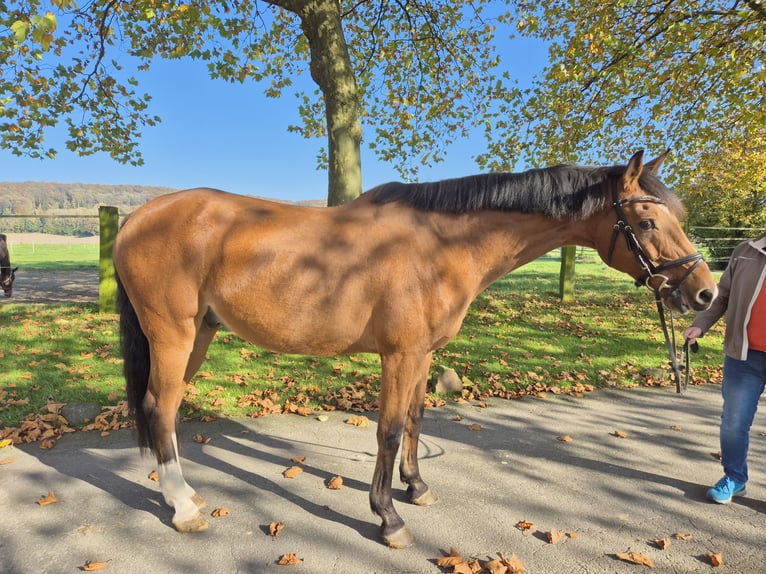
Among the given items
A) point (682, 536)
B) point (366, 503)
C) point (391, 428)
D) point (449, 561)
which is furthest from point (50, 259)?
point (682, 536)

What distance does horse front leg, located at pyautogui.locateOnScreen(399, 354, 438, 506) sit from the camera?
2814 millimetres

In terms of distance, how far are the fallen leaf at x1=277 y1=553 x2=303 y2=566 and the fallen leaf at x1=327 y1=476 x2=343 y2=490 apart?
74cm

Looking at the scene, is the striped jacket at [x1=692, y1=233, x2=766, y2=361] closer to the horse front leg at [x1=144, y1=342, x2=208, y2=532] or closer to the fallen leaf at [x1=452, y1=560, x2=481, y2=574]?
the fallen leaf at [x1=452, y1=560, x2=481, y2=574]

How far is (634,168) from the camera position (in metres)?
2.24

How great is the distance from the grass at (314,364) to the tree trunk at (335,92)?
9.32 feet

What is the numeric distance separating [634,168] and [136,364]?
3.49m

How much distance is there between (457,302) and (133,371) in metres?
2.36

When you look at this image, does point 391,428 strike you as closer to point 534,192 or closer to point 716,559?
Answer: point 534,192

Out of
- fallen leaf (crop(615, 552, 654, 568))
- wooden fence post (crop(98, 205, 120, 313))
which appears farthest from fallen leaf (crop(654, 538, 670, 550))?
wooden fence post (crop(98, 205, 120, 313))

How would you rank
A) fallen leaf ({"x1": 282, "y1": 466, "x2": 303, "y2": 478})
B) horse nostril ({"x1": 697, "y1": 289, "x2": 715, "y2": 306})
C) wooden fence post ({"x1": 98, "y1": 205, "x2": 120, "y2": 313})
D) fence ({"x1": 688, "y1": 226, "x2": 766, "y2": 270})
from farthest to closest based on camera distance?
fence ({"x1": 688, "y1": 226, "x2": 766, "y2": 270}) < wooden fence post ({"x1": 98, "y1": 205, "x2": 120, "y2": 313}) < fallen leaf ({"x1": 282, "y1": 466, "x2": 303, "y2": 478}) < horse nostril ({"x1": 697, "y1": 289, "x2": 715, "y2": 306})

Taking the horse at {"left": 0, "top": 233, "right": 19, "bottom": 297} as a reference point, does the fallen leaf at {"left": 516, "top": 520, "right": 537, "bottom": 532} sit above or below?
below

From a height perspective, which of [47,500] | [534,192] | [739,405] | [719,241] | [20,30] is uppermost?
[719,241]

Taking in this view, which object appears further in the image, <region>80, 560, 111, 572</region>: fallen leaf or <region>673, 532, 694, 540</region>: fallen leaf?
<region>673, 532, 694, 540</region>: fallen leaf

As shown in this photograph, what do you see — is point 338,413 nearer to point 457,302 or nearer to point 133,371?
point 133,371
